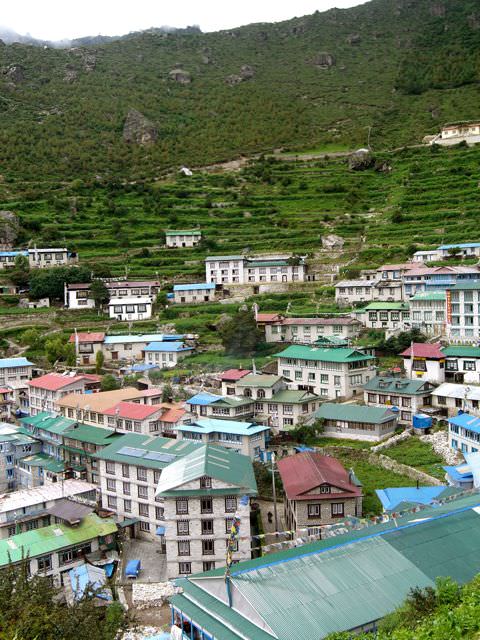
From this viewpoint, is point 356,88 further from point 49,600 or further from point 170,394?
point 49,600

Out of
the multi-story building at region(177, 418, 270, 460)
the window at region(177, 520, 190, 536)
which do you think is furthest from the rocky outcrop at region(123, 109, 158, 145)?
the window at region(177, 520, 190, 536)

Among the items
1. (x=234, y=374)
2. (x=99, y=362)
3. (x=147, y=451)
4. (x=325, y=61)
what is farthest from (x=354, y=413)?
(x=325, y=61)

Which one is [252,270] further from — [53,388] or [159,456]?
[159,456]

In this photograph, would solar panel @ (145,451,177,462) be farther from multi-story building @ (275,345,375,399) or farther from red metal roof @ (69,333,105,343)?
red metal roof @ (69,333,105,343)

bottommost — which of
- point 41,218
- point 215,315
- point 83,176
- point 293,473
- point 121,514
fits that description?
point 121,514

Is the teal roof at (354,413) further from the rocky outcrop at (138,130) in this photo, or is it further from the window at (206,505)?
the rocky outcrop at (138,130)

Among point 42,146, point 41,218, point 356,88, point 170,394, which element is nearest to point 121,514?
point 170,394
